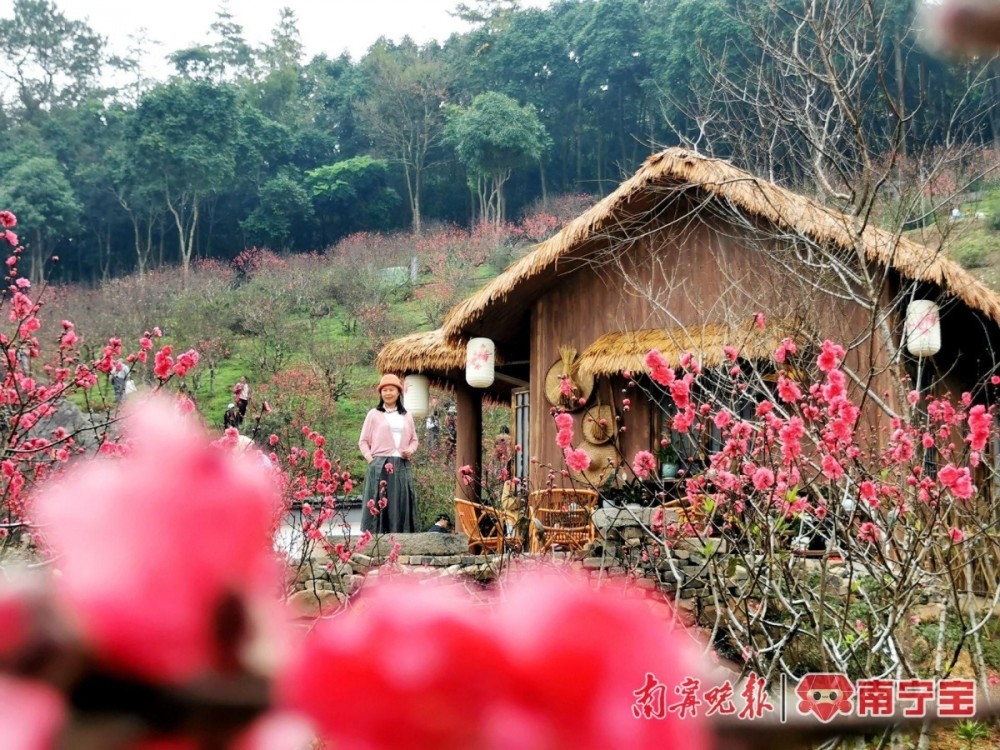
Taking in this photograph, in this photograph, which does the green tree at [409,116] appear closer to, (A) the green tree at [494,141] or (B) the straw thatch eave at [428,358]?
(A) the green tree at [494,141]

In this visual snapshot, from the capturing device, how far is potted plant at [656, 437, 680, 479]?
25.1 ft

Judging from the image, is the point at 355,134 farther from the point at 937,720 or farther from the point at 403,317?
the point at 937,720

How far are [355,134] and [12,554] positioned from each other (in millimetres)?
32056

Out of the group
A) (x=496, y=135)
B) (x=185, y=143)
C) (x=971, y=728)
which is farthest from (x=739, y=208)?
(x=185, y=143)

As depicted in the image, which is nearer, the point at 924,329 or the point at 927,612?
the point at 927,612

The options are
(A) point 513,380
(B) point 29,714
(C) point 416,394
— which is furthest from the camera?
(A) point 513,380

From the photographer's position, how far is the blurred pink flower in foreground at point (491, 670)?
0.50 feet

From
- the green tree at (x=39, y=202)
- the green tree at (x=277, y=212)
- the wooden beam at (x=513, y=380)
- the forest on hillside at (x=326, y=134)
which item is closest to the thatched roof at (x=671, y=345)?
the wooden beam at (x=513, y=380)

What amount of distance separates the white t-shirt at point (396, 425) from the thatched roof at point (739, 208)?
5.24 ft

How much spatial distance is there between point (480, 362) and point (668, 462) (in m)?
1.87

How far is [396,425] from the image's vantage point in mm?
7262

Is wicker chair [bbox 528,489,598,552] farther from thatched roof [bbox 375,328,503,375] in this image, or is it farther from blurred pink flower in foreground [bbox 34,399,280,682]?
blurred pink flower in foreground [bbox 34,399,280,682]

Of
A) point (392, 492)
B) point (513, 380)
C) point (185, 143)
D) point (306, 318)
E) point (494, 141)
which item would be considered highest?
point (494, 141)

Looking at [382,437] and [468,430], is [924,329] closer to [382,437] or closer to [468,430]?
[382,437]
